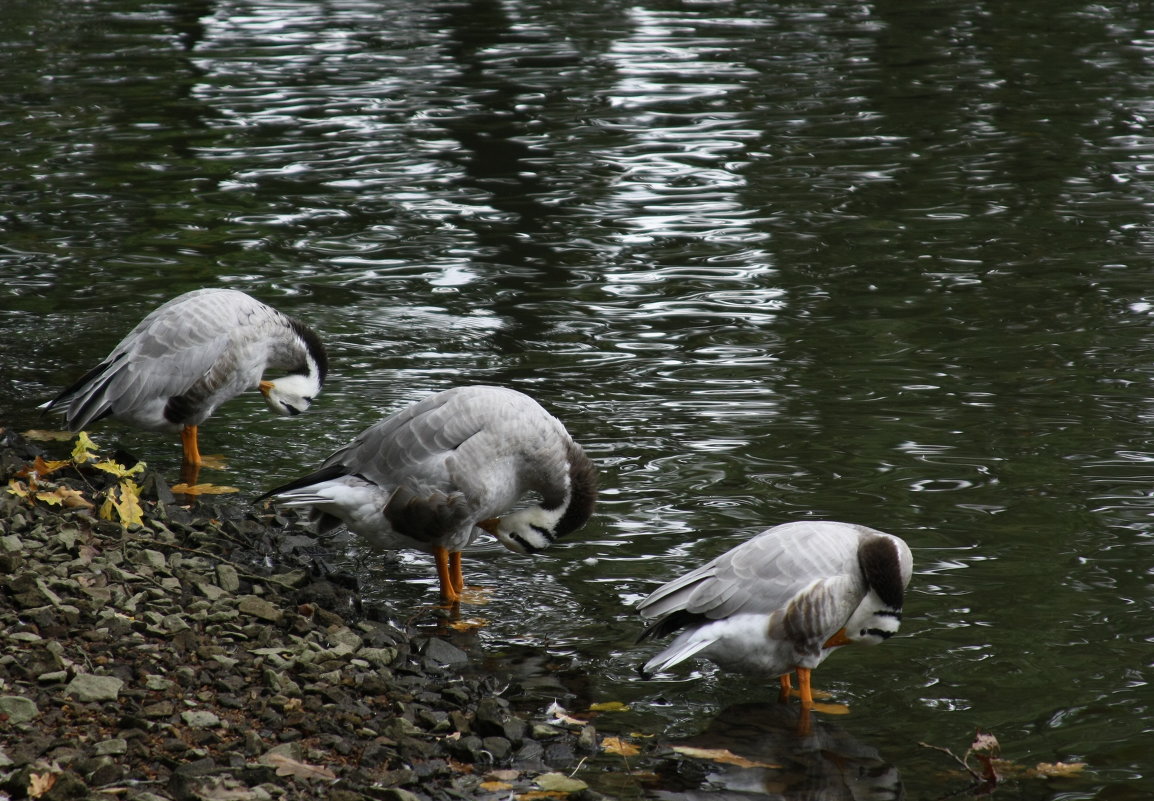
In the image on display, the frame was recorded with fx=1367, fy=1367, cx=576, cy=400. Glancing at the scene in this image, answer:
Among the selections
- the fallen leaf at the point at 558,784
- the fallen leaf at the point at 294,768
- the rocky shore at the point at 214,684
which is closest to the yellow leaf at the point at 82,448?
the rocky shore at the point at 214,684

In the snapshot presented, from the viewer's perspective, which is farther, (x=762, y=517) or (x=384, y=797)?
(x=762, y=517)

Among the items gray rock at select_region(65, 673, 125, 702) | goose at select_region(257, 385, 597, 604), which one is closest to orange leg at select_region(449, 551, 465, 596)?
goose at select_region(257, 385, 597, 604)

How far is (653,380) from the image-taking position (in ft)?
39.4

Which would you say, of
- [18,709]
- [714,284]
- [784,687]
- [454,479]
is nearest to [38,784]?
[18,709]

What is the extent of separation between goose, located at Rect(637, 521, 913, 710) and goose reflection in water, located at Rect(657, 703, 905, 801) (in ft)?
0.75

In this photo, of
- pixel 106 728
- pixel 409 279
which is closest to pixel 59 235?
pixel 409 279

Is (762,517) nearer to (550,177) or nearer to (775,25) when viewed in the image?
(550,177)

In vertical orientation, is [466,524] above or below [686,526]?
above

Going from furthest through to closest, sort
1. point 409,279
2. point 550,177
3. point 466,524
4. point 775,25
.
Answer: point 775,25 → point 550,177 → point 409,279 → point 466,524

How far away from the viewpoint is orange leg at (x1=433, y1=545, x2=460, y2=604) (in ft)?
27.6

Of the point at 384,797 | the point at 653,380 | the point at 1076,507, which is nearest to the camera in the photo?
the point at 384,797

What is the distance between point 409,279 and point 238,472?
5.15 meters

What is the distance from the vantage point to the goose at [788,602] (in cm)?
707

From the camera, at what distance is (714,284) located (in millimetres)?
14562
